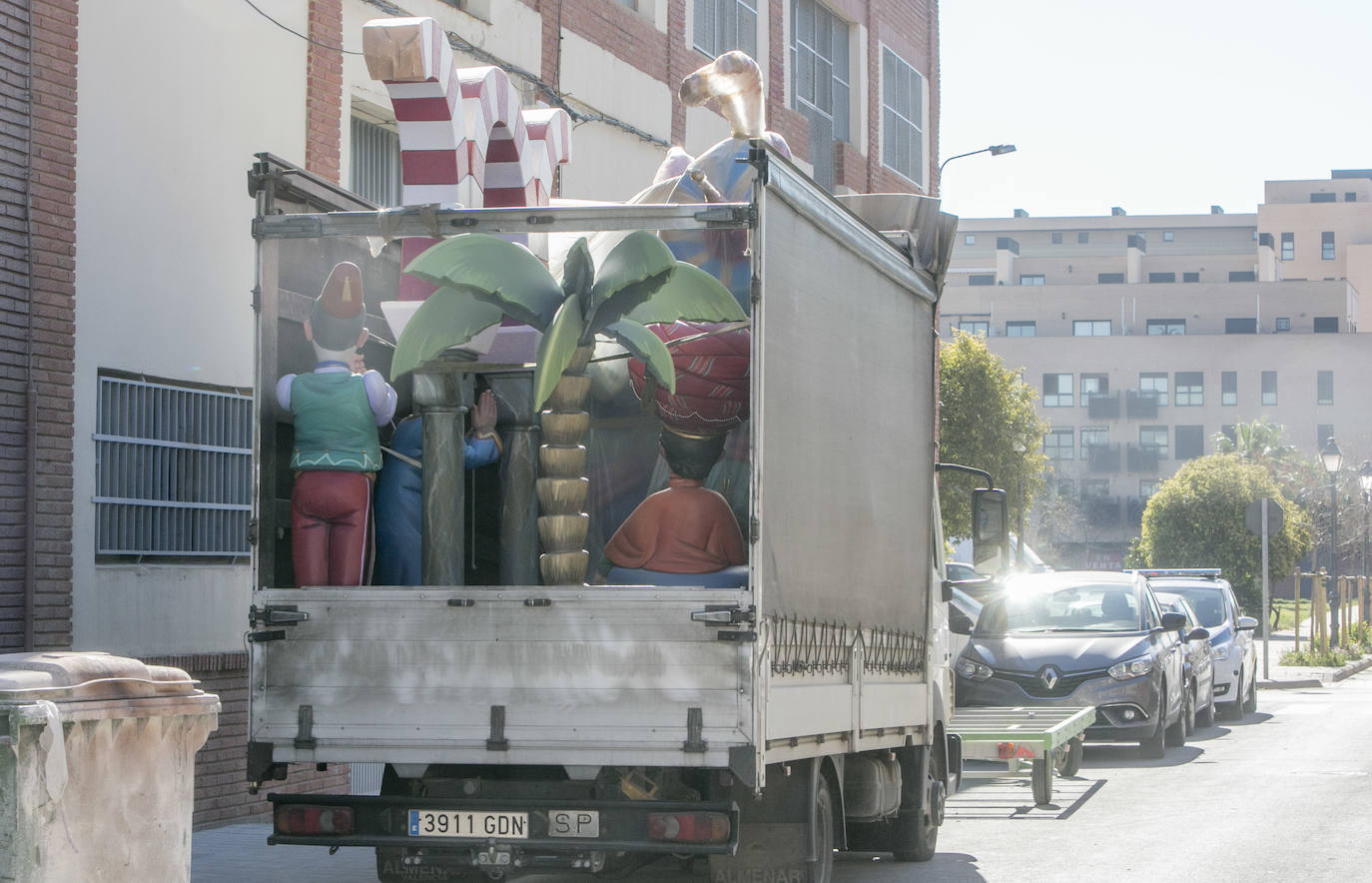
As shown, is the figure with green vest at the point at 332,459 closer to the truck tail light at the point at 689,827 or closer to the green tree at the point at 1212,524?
the truck tail light at the point at 689,827

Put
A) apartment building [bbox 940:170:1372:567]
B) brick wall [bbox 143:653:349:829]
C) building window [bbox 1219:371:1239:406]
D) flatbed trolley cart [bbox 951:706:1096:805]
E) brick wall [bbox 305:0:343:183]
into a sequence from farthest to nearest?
building window [bbox 1219:371:1239:406] < apartment building [bbox 940:170:1372:567] < brick wall [bbox 305:0:343:183] < flatbed trolley cart [bbox 951:706:1096:805] < brick wall [bbox 143:653:349:829]

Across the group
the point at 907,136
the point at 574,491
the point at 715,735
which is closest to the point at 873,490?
the point at 574,491

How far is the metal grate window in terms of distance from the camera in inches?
414

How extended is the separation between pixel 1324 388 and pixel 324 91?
85013 millimetres

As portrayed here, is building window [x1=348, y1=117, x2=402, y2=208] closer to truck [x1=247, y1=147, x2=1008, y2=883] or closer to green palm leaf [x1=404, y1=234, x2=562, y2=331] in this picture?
truck [x1=247, y1=147, x2=1008, y2=883]

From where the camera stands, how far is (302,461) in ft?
26.7

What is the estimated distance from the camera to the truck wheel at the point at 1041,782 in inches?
495

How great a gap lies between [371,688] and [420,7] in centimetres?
775

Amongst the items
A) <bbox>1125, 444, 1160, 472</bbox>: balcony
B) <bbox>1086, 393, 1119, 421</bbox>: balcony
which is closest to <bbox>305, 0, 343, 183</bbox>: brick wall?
<bbox>1086, 393, 1119, 421</bbox>: balcony

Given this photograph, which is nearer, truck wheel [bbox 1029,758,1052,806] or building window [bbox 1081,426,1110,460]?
truck wheel [bbox 1029,758,1052,806]

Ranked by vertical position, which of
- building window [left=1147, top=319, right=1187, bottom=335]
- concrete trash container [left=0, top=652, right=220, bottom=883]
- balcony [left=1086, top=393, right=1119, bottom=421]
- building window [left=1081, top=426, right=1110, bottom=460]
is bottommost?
concrete trash container [left=0, top=652, right=220, bottom=883]

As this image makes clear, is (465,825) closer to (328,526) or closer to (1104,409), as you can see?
(328,526)

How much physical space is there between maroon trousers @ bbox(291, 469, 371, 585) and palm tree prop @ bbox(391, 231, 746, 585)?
26.2 inches

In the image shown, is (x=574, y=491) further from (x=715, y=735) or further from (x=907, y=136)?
(x=907, y=136)
